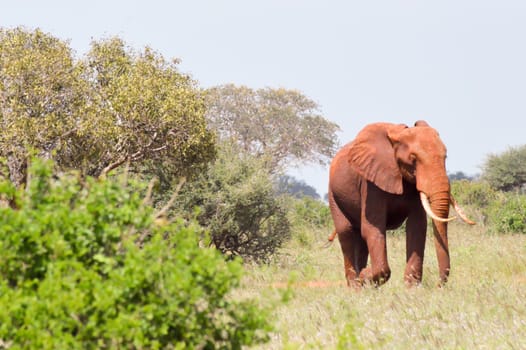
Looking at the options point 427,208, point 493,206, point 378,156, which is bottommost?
point 427,208

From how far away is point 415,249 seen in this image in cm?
1326

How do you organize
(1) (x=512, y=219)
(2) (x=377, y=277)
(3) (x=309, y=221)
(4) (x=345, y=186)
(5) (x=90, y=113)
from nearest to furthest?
(2) (x=377, y=277), (4) (x=345, y=186), (5) (x=90, y=113), (1) (x=512, y=219), (3) (x=309, y=221)

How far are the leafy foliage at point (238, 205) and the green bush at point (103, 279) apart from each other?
15.0 m

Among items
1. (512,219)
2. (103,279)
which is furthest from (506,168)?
(103,279)

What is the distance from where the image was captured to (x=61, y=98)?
2178 centimetres

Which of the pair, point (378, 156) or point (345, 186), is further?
point (345, 186)

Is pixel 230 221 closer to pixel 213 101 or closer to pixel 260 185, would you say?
pixel 260 185

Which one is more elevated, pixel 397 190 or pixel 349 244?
pixel 397 190

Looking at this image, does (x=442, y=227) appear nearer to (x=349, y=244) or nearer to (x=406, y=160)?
(x=406, y=160)

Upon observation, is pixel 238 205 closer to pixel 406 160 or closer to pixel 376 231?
pixel 376 231

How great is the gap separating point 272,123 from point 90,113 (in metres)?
44.5

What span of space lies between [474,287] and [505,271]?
513 cm

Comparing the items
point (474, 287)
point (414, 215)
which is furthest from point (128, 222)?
point (414, 215)

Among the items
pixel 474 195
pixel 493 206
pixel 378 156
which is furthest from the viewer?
pixel 474 195
